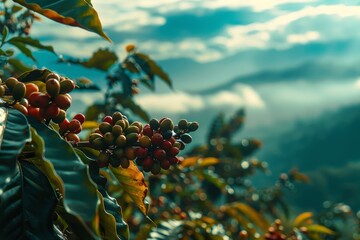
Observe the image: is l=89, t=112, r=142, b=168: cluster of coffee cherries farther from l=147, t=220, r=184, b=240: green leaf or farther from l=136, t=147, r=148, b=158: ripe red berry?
l=147, t=220, r=184, b=240: green leaf

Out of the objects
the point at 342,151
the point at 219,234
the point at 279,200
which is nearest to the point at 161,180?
the point at 219,234

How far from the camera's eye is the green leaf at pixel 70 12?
57.5 inches

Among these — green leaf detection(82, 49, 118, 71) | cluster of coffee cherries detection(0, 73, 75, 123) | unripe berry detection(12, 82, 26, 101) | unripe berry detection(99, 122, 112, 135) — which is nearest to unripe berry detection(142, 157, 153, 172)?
unripe berry detection(99, 122, 112, 135)

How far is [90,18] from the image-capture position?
146cm

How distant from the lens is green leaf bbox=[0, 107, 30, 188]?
1.09 m

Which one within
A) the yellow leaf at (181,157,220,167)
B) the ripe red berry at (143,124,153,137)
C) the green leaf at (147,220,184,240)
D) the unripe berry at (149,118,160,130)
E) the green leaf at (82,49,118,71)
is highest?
the unripe berry at (149,118,160,130)

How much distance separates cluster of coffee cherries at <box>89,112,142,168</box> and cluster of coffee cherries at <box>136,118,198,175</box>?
27 millimetres

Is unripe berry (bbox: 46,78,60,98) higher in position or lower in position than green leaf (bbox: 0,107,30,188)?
higher

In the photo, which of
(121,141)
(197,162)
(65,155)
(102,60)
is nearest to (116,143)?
(121,141)

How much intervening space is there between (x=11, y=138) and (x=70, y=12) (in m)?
0.45

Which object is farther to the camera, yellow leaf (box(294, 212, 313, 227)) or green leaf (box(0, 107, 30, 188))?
yellow leaf (box(294, 212, 313, 227))

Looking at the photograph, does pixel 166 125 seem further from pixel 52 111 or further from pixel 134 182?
pixel 52 111

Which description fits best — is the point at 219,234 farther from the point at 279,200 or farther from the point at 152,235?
the point at 279,200

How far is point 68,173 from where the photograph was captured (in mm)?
1094
